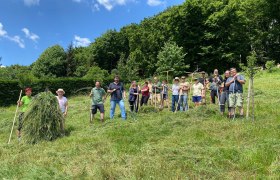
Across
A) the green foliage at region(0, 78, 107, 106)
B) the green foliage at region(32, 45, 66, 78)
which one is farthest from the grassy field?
the green foliage at region(32, 45, 66, 78)

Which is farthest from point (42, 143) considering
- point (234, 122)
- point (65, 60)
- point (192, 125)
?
point (65, 60)

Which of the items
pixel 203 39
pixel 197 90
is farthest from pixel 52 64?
pixel 197 90

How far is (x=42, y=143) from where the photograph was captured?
9.44 metres

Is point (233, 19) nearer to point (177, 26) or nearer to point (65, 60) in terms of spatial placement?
point (177, 26)

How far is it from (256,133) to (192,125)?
2.08 m

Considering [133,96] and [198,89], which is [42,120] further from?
[198,89]

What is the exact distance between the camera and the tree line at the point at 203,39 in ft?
124

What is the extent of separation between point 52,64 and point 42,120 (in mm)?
45430

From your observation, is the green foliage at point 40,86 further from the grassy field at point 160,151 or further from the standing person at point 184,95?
the grassy field at point 160,151

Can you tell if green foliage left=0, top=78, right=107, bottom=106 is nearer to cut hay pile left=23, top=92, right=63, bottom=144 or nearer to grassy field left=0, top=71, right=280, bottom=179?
cut hay pile left=23, top=92, right=63, bottom=144

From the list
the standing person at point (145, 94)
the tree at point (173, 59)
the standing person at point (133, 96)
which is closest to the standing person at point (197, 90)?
the standing person at point (145, 94)

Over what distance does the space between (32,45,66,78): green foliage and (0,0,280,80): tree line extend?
2589 millimetres

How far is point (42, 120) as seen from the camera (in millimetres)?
9984

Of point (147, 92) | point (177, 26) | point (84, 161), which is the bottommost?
point (84, 161)
